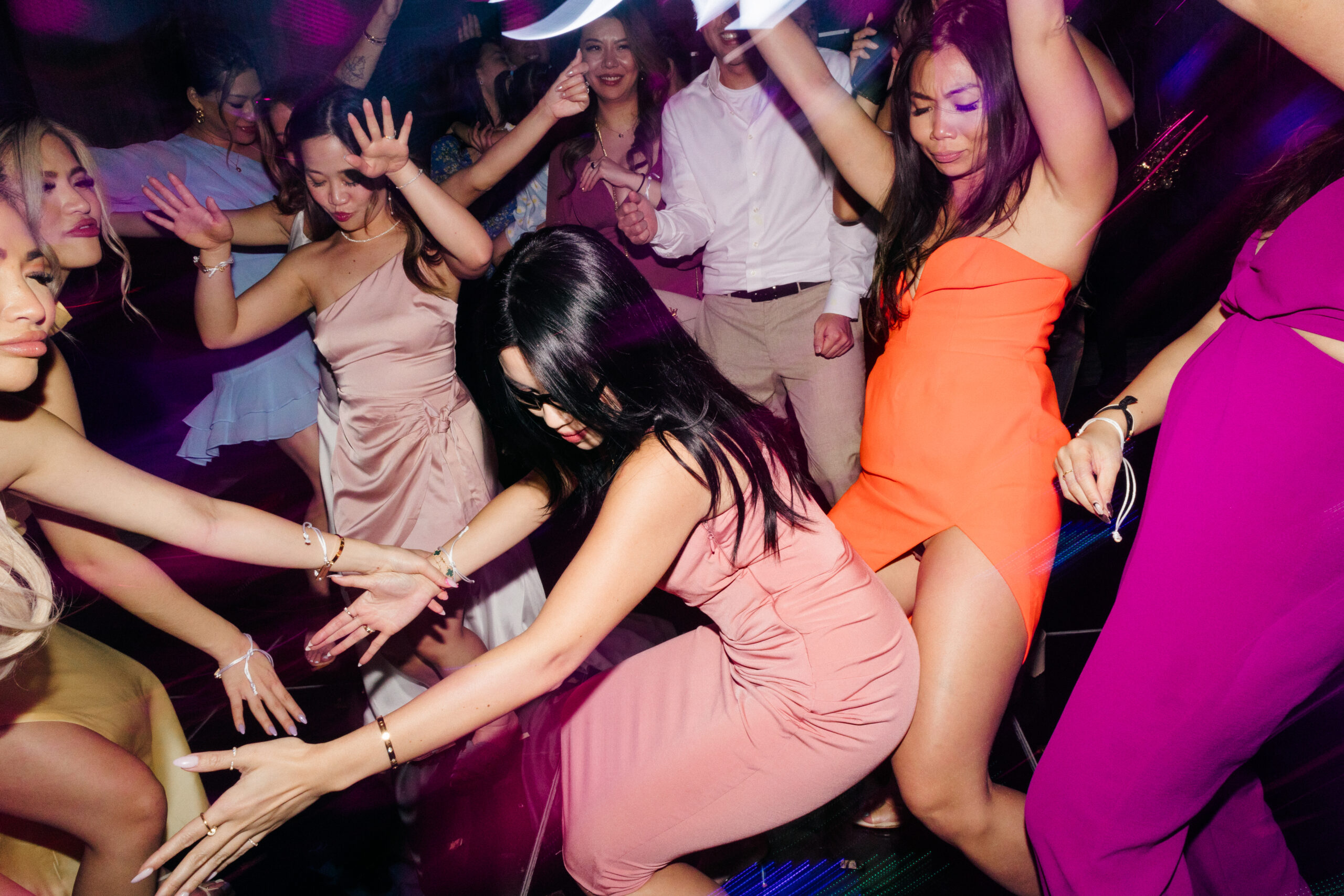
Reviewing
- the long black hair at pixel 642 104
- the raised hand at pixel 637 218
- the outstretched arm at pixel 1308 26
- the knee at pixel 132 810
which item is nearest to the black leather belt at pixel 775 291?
the raised hand at pixel 637 218

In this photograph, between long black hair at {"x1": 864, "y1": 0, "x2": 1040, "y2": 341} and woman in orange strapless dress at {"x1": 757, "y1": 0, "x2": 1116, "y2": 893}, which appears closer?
woman in orange strapless dress at {"x1": 757, "y1": 0, "x2": 1116, "y2": 893}

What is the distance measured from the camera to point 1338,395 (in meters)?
1.04

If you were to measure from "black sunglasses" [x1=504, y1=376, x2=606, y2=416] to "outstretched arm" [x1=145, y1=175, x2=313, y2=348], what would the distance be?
3.96 ft

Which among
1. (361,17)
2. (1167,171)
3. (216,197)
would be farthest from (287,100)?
(1167,171)

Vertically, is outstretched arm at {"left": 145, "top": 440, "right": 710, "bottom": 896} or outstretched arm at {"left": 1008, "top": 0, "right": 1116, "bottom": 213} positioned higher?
outstretched arm at {"left": 1008, "top": 0, "right": 1116, "bottom": 213}

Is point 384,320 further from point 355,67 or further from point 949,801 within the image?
point 949,801

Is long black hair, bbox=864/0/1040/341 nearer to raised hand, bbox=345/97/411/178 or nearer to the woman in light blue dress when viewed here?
raised hand, bbox=345/97/411/178

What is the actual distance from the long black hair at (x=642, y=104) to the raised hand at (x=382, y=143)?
0.69 m

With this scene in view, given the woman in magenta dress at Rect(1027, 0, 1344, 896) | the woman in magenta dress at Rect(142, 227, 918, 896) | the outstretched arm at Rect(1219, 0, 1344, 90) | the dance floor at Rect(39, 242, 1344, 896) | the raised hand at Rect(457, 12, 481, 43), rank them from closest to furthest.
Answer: the outstretched arm at Rect(1219, 0, 1344, 90) < the woman in magenta dress at Rect(1027, 0, 1344, 896) < the woman in magenta dress at Rect(142, 227, 918, 896) < the dance floor at Rect(39, 242, 1344, 896) < the raised hand at Rect(457, 12, 481, 43)

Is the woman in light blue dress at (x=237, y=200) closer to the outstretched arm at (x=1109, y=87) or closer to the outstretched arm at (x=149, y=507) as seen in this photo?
the outstretched arm at (x=149, y=507)

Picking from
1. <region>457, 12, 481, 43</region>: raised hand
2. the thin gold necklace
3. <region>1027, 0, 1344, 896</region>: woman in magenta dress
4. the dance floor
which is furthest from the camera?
<region>457, 12, 481, 43</region>: raised hand

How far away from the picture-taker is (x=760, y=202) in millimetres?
2434

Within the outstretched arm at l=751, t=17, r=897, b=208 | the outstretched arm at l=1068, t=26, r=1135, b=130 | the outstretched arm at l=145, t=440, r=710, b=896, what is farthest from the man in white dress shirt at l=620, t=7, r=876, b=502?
the outstretched arm at l=145, t=440, r=710, b=896

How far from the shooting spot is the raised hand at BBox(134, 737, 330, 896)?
3.24 feet
